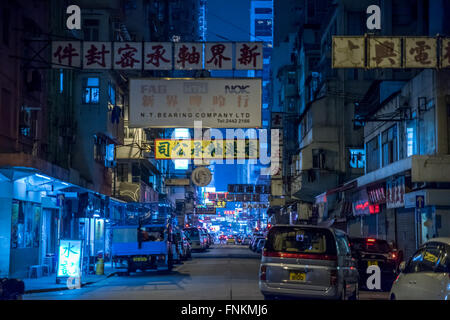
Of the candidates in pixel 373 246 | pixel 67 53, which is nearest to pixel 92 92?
pixel 67 53

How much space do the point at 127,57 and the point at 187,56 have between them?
213 cm

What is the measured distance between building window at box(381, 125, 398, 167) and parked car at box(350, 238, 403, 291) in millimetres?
11467

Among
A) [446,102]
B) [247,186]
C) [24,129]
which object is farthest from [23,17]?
[247,186]

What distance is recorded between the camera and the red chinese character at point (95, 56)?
75.5 feet

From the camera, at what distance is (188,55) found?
23172mm

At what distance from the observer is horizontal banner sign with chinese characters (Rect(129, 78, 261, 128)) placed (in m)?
24.4

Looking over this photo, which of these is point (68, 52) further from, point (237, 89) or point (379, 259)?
point (379, 259)

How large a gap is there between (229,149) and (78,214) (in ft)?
27.4

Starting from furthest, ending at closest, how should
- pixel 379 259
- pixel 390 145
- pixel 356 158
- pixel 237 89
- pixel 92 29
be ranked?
pixel 356 158 < pixel 92 29 < pixel 390 145 < pixel 237 89 < pixel 379 259

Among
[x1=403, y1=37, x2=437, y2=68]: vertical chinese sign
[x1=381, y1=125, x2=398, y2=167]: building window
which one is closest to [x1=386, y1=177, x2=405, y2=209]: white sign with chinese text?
[x1=381, y1=125, x2=398, y2=167]: building window

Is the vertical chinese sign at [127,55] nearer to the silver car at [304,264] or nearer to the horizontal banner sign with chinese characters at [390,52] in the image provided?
the horizontal banner sign with chinese characters at [390,52]

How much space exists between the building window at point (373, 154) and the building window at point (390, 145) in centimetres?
188

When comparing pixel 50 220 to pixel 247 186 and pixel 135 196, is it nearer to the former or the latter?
pixel 135 196

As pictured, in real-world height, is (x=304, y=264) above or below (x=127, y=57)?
below
